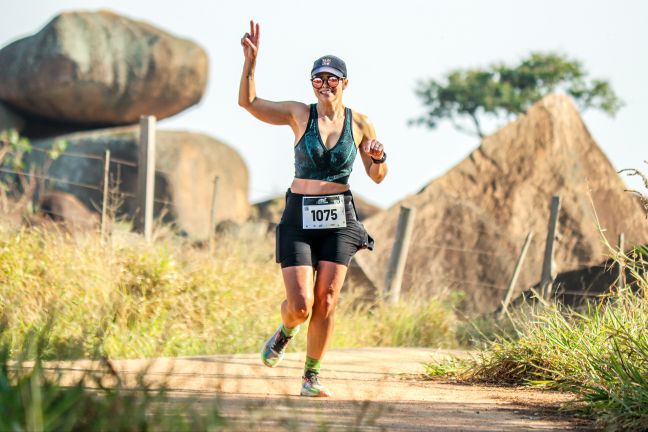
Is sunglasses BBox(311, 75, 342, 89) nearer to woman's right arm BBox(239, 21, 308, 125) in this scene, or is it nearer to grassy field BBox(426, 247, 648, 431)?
woman's right arm BBox(239, 21, 308, 125)

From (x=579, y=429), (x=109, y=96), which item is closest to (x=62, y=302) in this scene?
(x=579, y=429)

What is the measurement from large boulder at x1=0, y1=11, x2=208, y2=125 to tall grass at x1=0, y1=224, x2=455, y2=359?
46.1 ft

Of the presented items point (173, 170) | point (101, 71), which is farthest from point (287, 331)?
point (101, 71)

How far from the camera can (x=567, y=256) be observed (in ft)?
49.3

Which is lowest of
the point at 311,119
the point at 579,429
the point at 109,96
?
the point at 579,429

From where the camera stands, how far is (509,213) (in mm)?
15719

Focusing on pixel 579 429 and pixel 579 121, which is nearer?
pixel 579 429

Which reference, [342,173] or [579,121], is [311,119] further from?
[579,121]

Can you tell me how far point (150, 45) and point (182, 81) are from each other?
1070 millimetres

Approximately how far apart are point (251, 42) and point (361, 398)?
214 cm

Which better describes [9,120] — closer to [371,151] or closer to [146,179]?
[146,179]

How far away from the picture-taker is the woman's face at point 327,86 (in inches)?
271

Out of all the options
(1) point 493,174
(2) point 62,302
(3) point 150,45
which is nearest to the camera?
(2) point 62,302

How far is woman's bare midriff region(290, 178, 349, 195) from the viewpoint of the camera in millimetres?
6793
